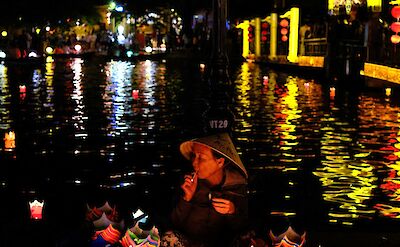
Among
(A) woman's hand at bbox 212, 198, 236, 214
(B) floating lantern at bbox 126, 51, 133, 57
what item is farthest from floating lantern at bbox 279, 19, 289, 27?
(A) woman's hand at bbox 212, 198, 236, 214

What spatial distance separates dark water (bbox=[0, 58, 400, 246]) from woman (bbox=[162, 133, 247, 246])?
2.50 feet

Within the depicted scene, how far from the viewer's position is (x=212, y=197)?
5.85 meters

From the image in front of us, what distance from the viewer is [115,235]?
6.30 meters

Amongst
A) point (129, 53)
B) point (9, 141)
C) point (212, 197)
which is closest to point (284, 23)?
point (129, 53)

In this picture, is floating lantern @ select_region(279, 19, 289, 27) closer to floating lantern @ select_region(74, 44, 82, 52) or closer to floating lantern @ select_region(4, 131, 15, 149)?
floating lantern @ select_region(74, 44, 82, 52)

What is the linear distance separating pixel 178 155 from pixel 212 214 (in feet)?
21.6

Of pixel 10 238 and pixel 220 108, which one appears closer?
pixel 10 238

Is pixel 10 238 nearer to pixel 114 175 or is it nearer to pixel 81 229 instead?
pixel 81 229

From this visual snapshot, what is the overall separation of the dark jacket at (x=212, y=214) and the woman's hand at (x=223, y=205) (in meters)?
0.06

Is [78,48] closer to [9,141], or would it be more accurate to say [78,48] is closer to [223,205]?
[9,141]

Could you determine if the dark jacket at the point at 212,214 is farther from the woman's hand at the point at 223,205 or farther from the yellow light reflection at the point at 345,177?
the yellow light reflection at the point at 345,177

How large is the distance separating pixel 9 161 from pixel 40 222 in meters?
5.26

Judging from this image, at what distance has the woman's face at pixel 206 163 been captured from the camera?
5859 millimetres

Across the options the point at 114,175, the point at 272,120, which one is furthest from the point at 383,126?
the point at 114,175
